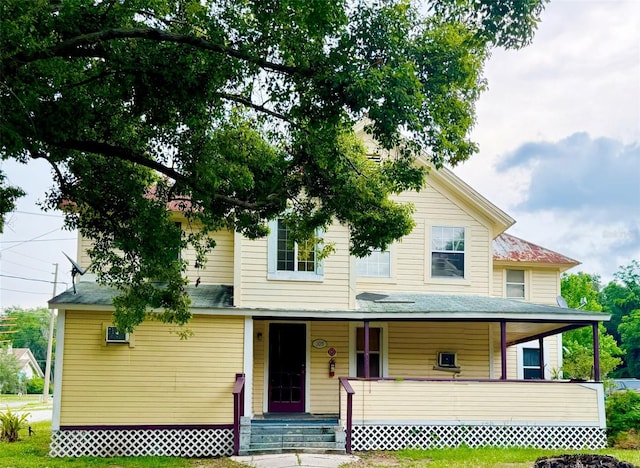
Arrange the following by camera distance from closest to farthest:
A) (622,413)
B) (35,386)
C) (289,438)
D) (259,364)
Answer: (289,438), (622,413), (259,364), (35,386)

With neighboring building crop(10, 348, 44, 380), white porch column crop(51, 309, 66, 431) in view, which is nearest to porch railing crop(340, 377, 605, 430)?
white porch column crop(51, 309, 66, 431)

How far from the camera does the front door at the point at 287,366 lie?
14.9m

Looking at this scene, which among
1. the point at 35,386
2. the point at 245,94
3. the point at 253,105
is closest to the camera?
the point at 245,94

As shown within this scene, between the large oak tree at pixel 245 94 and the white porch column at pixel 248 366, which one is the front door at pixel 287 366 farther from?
the large oak tree at pixel 245 94

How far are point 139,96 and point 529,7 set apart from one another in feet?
15.7

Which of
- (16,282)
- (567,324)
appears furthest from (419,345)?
(16,282)

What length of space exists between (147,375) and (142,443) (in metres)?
1.31

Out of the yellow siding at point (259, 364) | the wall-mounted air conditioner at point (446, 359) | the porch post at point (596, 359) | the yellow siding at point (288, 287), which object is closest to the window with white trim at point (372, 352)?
the wall-mounted air conditioner at point (446, 359)

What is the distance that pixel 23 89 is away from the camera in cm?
718

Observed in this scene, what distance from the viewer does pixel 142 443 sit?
12.9 metres

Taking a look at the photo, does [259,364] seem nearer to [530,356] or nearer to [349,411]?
[349,411]

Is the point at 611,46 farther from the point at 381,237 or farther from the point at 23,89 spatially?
the point at 23,89

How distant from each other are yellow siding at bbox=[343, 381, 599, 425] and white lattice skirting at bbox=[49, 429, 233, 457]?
288 cm

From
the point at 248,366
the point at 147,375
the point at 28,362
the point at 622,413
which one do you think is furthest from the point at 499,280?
the point at 28,362
